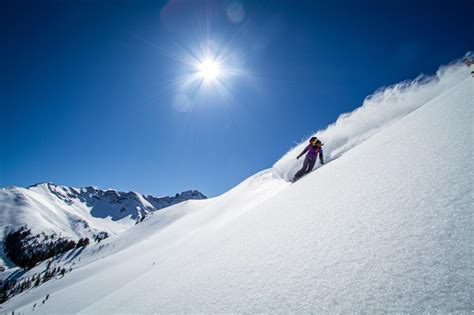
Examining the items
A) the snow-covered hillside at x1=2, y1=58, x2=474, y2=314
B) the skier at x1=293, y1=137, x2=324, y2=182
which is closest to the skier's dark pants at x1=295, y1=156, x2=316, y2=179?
the skier at x1=293, y1=137, x2=324, y2=182

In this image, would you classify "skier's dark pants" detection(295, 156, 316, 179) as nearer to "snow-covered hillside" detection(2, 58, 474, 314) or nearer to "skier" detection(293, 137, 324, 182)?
"skier" detection(293, 137, 324, 182)

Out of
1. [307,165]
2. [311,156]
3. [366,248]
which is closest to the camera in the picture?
[366,248]

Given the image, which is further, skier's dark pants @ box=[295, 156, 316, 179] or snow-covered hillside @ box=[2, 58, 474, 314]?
skier's dark pants @ box=[295, 156, 316, 179]

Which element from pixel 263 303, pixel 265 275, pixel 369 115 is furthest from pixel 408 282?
pixel 369 115

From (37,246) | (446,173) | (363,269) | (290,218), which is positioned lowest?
(363,269)

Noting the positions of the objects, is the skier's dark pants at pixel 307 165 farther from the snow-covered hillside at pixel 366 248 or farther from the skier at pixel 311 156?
the snow-covered hillside at pixel 366 248

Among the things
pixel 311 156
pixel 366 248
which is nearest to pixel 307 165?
pixel 311 156

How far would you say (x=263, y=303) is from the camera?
76.1 inches

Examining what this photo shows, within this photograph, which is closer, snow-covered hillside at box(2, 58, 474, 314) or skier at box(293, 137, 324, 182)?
snow-covered hillside at box(2, 58, 474, 314)

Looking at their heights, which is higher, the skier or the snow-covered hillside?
the skier

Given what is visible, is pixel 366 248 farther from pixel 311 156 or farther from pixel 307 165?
pixel 307 165

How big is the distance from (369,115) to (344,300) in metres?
12.1

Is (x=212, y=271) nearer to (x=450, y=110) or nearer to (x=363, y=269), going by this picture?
(x=363, y=269)

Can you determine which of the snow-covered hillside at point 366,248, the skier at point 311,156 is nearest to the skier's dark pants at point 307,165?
the skier at point 311,156
